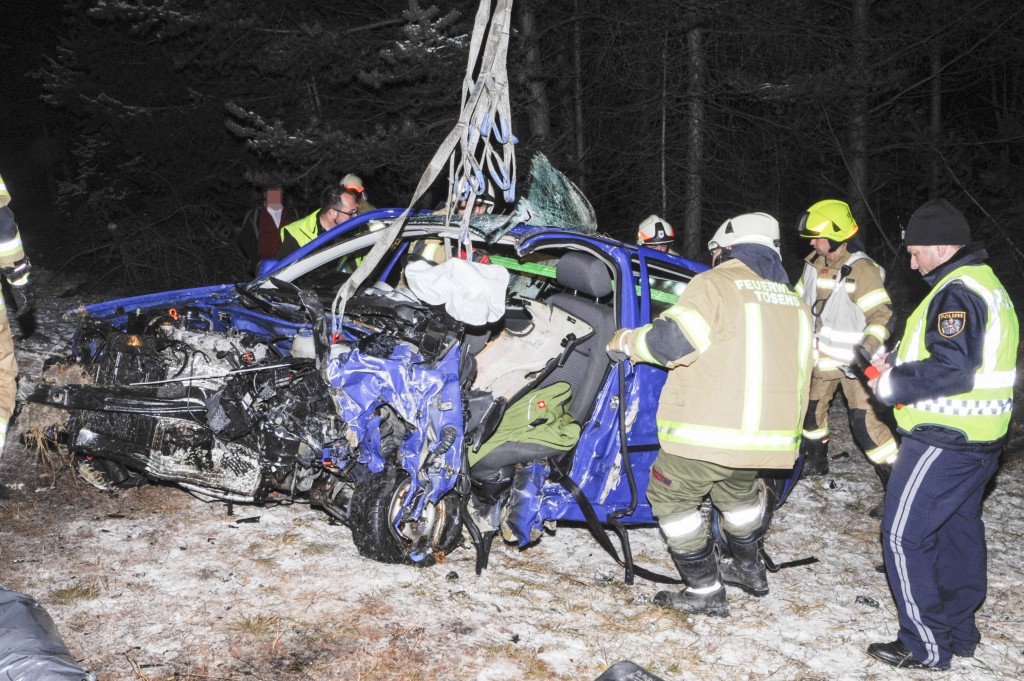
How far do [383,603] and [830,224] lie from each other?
140 inches

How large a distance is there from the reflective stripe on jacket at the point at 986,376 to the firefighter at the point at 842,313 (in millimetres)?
1335

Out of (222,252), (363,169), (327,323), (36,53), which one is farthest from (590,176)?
(36,53)

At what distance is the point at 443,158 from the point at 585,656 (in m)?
2.20

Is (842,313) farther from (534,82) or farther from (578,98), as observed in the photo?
(578,98)

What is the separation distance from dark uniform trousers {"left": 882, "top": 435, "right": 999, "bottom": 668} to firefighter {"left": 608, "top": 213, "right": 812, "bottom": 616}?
0.50m

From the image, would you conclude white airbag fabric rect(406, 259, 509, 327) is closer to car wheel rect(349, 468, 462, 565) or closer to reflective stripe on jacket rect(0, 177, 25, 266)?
car wheel rect(349, 468, 462, 565)

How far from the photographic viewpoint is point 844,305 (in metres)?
4.84

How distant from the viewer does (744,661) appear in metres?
3.52

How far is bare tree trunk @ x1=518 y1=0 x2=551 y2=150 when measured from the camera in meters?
9.54

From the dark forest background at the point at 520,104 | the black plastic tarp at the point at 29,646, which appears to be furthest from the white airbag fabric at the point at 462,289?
the dark forest background at the point at 520,104

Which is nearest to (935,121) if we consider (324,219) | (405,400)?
(324,219)

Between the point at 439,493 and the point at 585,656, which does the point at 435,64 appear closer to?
the point at 439,493

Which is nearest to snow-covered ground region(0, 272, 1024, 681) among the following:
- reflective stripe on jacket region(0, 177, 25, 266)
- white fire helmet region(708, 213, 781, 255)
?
reflective stripe on jacket region(0, 177, 25, 266)

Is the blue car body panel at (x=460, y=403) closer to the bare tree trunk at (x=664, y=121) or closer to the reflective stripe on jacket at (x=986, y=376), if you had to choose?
the reflective stripe on jacket at (x=986, y=376)
